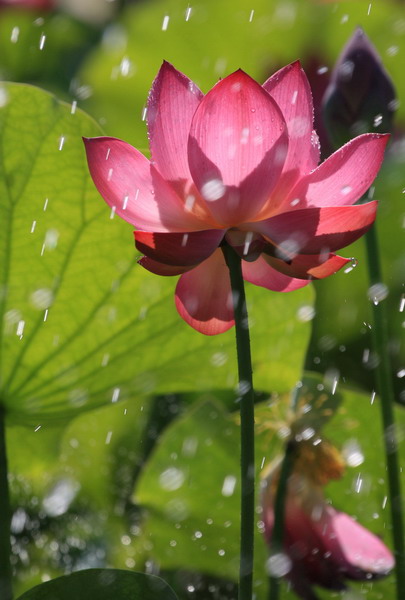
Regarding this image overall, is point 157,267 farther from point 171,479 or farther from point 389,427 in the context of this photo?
point 171,479

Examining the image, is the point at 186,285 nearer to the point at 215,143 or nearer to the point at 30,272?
the point at 215,143

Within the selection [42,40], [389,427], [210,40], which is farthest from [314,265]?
[42,40]

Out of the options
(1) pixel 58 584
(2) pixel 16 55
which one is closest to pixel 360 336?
(1) pixel 58 584

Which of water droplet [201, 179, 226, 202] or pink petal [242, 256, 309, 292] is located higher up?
water droplet [201, 179, 226, 202]

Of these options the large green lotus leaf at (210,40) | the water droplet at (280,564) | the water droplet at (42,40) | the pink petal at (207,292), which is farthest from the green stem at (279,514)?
the water droplet at (42,40)

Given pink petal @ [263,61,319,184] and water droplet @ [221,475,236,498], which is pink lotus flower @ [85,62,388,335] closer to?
pink petal @ [263,61,319,184]

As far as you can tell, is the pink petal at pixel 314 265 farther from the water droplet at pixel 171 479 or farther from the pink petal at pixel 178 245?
the water droplet at pixel 171 479

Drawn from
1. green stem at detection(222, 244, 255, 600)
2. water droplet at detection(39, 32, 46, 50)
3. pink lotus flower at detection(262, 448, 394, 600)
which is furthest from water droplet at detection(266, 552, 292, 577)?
water droplet at detection(39, 32, 46, 50)
